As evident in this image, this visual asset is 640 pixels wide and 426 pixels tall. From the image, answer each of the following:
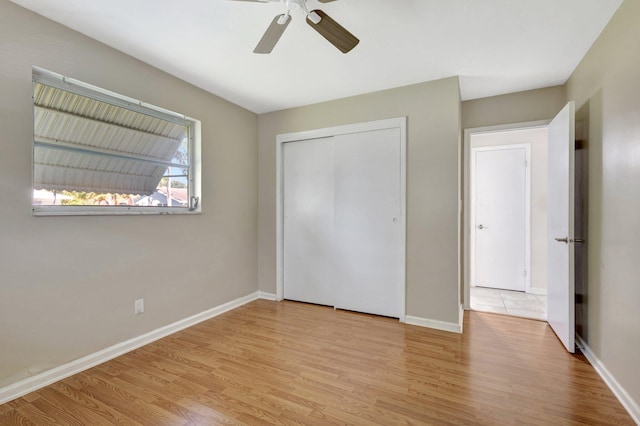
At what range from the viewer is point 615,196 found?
6.30ft

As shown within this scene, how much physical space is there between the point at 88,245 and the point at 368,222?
252 cm

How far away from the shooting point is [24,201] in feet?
6.23

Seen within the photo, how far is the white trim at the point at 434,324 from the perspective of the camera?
283 centimetres

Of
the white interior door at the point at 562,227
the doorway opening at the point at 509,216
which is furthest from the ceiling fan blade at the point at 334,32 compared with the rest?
the doorway opening at the point at 509,216

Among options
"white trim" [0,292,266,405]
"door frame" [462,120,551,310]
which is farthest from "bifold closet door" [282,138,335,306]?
"door frame" [462,120,551,310]

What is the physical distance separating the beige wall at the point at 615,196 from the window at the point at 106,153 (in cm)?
340

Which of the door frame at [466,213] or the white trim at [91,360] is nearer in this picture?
the white trim at [91,360]

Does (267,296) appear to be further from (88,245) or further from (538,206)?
(538,206)

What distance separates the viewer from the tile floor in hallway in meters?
3.41

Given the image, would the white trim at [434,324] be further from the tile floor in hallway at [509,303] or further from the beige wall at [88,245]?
the beige wall at [88,245]

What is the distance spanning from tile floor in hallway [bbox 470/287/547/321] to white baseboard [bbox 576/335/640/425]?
2.97 ft

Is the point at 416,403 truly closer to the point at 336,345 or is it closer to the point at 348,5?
the point at 336,345

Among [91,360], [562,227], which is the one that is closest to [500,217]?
[562,227]

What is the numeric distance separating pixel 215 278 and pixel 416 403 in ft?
7.76
